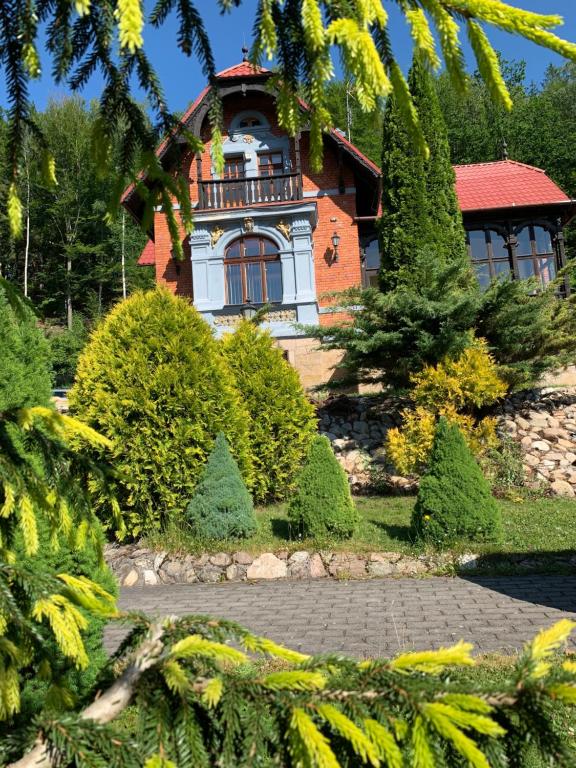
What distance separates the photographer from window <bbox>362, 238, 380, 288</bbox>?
67.0 ft

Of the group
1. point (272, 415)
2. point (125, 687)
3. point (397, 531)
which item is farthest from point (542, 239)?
point (125, 687)

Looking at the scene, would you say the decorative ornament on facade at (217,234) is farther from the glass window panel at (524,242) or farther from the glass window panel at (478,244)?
the glass window panel at (524,242)

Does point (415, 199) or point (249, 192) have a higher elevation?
point (249, 192)

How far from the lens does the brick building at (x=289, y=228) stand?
18.0 meters

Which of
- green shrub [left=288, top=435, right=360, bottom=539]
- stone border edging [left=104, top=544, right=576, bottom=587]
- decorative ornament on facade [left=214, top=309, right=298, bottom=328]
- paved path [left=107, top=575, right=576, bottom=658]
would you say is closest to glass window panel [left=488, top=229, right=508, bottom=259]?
decorative ornament on facade [left=214, top=309, right=298, bottom=328]

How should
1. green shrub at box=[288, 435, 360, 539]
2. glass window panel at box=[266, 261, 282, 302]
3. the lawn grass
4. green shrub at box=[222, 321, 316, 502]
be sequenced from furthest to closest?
glass window panel at box=[266, 261, 282, 302] → green shrub at box=[222, 321, 316, 502] → green shrub at box=[288, 435, 360, 539] → the lawn grass

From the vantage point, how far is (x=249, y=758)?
114 centimetres

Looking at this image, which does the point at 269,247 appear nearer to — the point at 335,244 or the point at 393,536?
the point at 335,244

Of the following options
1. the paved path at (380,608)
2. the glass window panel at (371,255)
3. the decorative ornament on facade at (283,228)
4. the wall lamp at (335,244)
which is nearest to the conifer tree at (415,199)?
the wall lamp at (335,244)

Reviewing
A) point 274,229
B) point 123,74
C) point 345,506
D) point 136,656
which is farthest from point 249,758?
point 274,229

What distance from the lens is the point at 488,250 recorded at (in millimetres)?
20719

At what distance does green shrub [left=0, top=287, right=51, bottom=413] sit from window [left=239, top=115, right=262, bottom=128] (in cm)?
1866

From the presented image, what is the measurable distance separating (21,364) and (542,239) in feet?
71.0

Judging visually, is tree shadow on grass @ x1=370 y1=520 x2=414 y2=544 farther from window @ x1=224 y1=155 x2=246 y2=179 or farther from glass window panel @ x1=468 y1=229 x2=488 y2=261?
glass window panel @ x1=468 y1=229 x2=488 y2=261
